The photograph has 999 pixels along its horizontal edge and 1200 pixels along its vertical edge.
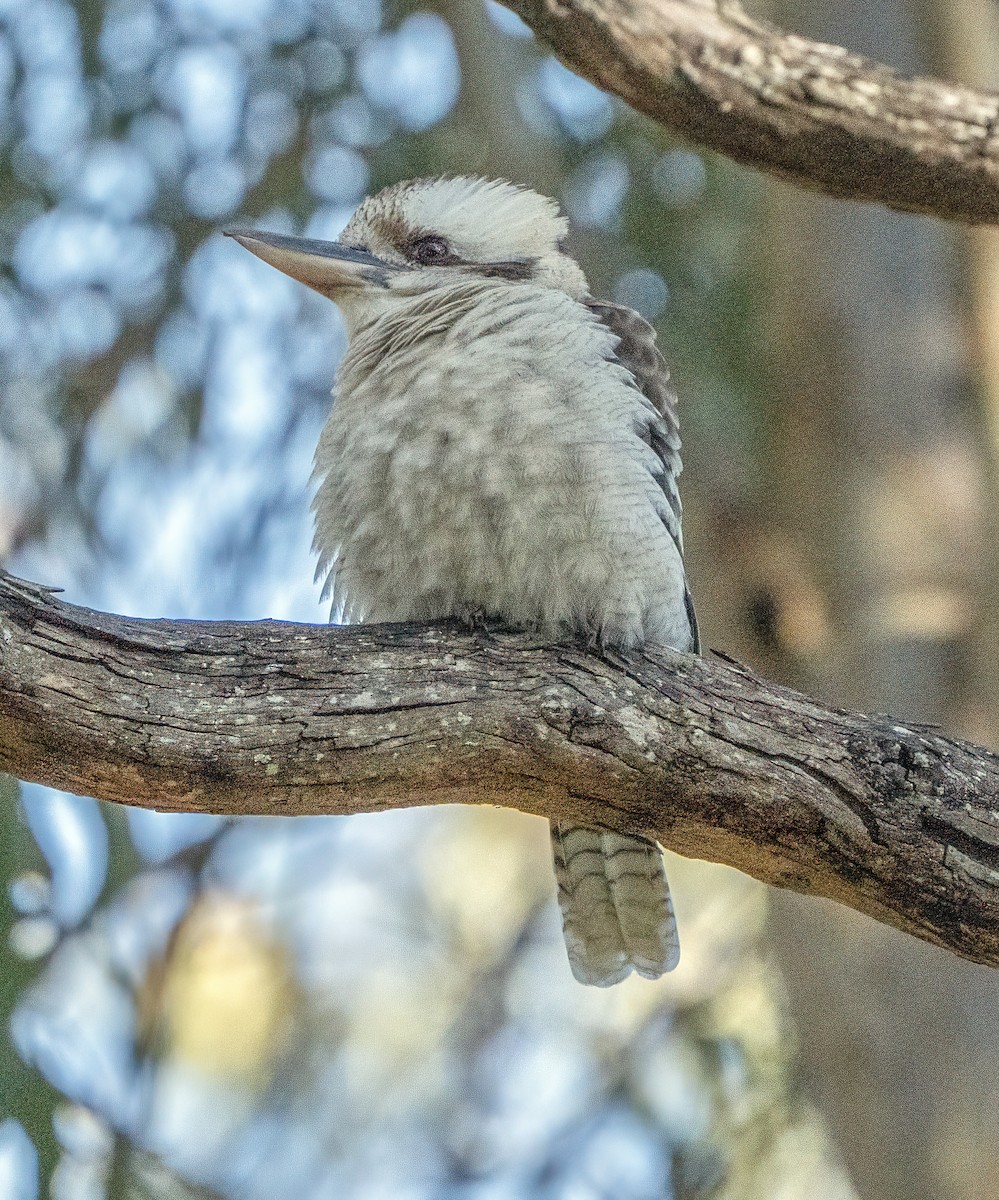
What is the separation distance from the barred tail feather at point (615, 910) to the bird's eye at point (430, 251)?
0.96m

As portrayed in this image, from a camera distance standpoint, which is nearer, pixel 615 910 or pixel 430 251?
pixel 615 910

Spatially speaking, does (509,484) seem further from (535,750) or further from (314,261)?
(314,261)

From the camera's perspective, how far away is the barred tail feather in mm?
2166

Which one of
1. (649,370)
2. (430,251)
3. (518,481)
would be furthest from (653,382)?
(430,251)

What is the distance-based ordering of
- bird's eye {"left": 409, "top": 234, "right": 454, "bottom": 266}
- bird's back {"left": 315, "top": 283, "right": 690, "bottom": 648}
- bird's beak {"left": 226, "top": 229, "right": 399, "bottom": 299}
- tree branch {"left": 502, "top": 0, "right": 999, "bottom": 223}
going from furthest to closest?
bird's eye {"left": 409, "top": 234, "right": 454, "bottom": 266} < bird's beak {"left": 226, "top": 229, "right": 399, "bottom": 299} < tree branch {"left": 502, "top": 0, "right": 999, "bottom": 223} < bird's back {"left": 315, "top": 283, "right": 690, "bottom": 648}

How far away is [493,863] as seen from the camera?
13.2ft

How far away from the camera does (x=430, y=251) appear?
248 cm

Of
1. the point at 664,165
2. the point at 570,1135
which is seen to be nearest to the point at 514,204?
the point at 664,165

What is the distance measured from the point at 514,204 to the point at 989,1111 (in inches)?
71.5

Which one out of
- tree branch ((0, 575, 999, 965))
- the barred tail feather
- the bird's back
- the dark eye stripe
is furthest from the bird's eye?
the barred tail feather

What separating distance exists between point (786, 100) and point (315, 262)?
29.9 inches

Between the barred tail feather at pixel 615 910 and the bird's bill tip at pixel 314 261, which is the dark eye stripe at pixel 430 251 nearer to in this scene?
the bird's bill tip at pixel 314 261

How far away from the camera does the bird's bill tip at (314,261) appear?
237 centimetres

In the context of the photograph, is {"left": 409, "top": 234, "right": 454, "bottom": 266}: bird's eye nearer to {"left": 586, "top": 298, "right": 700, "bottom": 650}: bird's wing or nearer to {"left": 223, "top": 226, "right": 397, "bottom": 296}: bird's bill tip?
{"left": 223, "top": 226, "right": 397, "bottom": 296}: bird's bill tip
